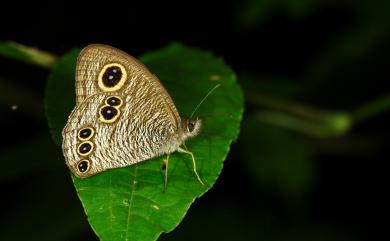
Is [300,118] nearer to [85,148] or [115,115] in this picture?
[115,115]

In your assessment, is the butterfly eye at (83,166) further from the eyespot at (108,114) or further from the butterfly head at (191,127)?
the butterfly head at (191,127)

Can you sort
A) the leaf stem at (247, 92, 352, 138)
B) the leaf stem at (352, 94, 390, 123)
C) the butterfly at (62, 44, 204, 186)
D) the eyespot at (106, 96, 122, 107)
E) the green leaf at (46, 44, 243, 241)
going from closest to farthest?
the green leaf at (46, 44, 243, 241), the butterfly at (62, 44, 204, 186), the eyespot at (106, 96, 122, 107), the leaf stem at (352, 94, 390, 123), the leaf stem at (247, 92, 352, 138)

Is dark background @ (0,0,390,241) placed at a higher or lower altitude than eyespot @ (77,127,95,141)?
higher

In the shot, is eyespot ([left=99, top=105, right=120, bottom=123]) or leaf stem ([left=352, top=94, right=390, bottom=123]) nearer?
eyespot ([left=99, top=105, right=120, bottom=123])

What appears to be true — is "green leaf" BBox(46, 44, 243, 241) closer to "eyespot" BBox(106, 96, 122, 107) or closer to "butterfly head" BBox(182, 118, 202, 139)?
"butterfly head" BBox(182, 118, 202, 139)

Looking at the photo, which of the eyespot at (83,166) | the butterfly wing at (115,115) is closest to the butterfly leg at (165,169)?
the butterfly wing at (115,115)

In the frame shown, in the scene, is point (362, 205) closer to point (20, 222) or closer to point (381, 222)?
point (381, 222)

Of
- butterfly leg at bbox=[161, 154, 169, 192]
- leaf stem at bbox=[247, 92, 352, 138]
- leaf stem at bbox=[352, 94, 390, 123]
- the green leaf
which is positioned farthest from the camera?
leaf stem at bbox=[247, 92, 352, 138]

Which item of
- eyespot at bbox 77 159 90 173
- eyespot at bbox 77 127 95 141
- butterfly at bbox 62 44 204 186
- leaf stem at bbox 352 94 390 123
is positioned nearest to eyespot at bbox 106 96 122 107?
butterfly at bbox 62 44 204 186
